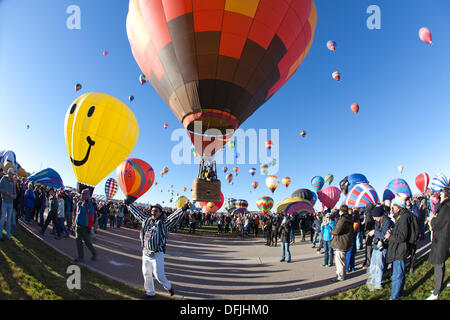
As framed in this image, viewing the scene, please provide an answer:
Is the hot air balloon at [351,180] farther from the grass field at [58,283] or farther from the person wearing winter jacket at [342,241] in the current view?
the person wearing winter jacket at [342,241]

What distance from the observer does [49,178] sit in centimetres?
1661

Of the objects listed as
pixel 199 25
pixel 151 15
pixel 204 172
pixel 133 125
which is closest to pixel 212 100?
pixel 199 25

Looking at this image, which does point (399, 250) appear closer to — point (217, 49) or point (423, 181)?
point (217, 49)

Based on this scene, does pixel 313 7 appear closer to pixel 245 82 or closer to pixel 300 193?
pixel 245 82

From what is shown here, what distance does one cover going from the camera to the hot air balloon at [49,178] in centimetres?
1625

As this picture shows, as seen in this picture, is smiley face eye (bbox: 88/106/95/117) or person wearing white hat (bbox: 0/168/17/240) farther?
smiley face eye (bbox: 88/106/95/117)

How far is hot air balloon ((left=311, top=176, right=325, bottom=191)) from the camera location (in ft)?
89.3

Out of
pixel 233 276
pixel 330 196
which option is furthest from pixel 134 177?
pixel 330 196

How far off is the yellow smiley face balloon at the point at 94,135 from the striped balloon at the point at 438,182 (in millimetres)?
22297

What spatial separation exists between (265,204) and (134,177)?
19214mm

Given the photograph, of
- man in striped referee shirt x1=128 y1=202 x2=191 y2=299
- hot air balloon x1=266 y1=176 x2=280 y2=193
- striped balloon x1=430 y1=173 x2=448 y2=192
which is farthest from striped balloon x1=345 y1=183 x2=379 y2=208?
hot air balloon x1=266 y1=176 x2=280 y2=193

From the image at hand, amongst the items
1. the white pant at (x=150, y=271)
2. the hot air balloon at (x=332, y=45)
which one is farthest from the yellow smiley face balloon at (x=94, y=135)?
the hot air balloon at (x=332, y=45)

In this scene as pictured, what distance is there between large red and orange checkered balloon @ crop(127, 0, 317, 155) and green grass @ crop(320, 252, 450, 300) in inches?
261

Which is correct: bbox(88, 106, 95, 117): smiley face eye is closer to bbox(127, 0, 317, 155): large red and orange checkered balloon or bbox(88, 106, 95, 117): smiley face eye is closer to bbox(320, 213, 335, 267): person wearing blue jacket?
bbox(127, 0, 317, 155): large red and orange checkered balloon
